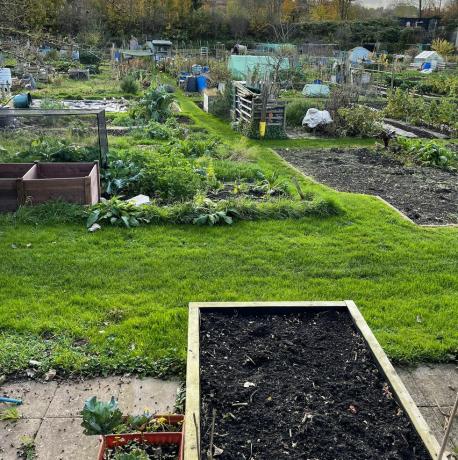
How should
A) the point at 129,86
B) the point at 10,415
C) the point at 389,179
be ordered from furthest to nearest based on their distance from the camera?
the point at 129,86, the point at 389,179, the point at 10,415

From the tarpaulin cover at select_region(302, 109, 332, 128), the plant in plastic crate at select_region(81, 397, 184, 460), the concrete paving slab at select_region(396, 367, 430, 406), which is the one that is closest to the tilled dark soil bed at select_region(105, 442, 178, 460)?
the plant in plastic crate at select_region(81, 397, 184, 460)

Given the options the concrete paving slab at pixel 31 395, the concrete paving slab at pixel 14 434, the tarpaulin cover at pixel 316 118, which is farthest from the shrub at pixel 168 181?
the tarpaulin cover at pixel 316 118

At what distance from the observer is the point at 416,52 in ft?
173

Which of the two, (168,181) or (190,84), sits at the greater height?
(190,84)

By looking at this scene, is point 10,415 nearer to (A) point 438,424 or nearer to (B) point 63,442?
(B) point 63,442

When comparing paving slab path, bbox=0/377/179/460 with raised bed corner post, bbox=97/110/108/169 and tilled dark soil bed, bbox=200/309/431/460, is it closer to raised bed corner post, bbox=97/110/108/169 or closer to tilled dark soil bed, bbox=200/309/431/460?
tilled dark soil bed, bbox=200/309/431/460

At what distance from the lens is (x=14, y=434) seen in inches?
141

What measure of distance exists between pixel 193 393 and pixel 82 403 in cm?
132

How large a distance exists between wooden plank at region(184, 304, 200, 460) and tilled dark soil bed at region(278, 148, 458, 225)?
5.69 metres

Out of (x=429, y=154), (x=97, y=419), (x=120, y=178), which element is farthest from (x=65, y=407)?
(x=429, y=154)

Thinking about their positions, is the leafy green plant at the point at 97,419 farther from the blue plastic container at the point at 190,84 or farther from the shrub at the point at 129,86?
the blue plastic container at the point at 190,84

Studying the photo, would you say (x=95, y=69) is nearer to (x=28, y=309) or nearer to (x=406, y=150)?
(x=406, y=150)

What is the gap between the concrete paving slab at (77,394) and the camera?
3.82 metres

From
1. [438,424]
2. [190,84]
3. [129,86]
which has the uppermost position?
[190,84]
